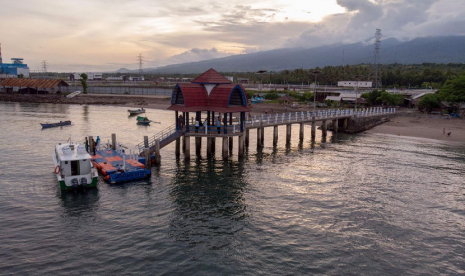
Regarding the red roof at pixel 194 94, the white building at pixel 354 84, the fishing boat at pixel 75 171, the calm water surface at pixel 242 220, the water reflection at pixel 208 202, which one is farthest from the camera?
the white building at pixel 354 84

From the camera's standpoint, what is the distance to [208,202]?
26031 mm

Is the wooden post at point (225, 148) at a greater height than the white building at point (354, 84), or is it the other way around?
the white building at point (354, 84)

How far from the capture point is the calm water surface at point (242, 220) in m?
18.1

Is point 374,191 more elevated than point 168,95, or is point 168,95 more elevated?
point 168,95

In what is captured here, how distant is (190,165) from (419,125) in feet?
167

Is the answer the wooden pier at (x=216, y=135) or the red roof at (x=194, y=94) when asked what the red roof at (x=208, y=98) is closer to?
the red roof at (x=194, y=94)

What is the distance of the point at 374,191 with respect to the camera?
2928 cm

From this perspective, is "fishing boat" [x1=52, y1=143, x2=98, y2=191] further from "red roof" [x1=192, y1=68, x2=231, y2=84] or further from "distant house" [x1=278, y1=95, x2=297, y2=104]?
"distant house" [x1=278, y1=95, x2=297, y2=104]

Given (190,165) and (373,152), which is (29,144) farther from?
(373,152)

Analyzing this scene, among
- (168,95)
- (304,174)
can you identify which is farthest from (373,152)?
(168,95)

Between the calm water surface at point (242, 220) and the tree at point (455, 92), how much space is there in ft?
143

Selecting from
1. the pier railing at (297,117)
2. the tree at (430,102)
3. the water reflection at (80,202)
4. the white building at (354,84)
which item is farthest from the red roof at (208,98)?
the white building at (354,84)

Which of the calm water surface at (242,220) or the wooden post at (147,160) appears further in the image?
the wooden post at (147,160)

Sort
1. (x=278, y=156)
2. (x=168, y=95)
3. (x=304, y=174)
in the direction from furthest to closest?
(x=168, y=95), (x=278, y=156), (x=304, y=174)
